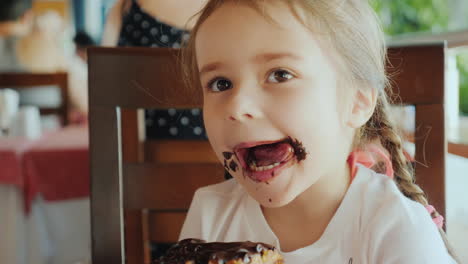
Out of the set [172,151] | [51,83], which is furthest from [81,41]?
[172,151]

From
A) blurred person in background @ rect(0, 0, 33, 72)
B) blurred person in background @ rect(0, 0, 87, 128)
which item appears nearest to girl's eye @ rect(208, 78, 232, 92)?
blurred person in background @ rect(0, 0, 87, 128)

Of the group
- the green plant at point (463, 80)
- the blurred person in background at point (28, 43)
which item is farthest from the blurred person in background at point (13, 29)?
the green plant at point (463, 80)

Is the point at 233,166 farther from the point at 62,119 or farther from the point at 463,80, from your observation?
the point at 463,80

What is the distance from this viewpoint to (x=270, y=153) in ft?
2.07

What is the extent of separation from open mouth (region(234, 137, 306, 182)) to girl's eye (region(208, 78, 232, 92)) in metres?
0.09

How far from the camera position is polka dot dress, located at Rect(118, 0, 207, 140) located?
1.47m

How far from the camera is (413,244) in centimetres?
65

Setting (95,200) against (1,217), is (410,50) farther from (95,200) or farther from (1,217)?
(1,217)

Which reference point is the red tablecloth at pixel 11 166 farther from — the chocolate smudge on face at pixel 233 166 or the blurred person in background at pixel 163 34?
the chocolate smudge on face at pixel 233 166

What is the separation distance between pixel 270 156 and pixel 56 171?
1546 mm

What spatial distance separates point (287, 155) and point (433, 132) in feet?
1.26

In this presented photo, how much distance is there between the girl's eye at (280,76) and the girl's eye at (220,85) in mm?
65

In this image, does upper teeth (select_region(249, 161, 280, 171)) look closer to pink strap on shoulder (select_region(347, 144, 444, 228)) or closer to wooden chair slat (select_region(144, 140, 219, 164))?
pink strap on shoulder (select_region(347, 144, 444, 228))

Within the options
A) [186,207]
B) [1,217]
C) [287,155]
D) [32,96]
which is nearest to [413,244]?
[287,155]
